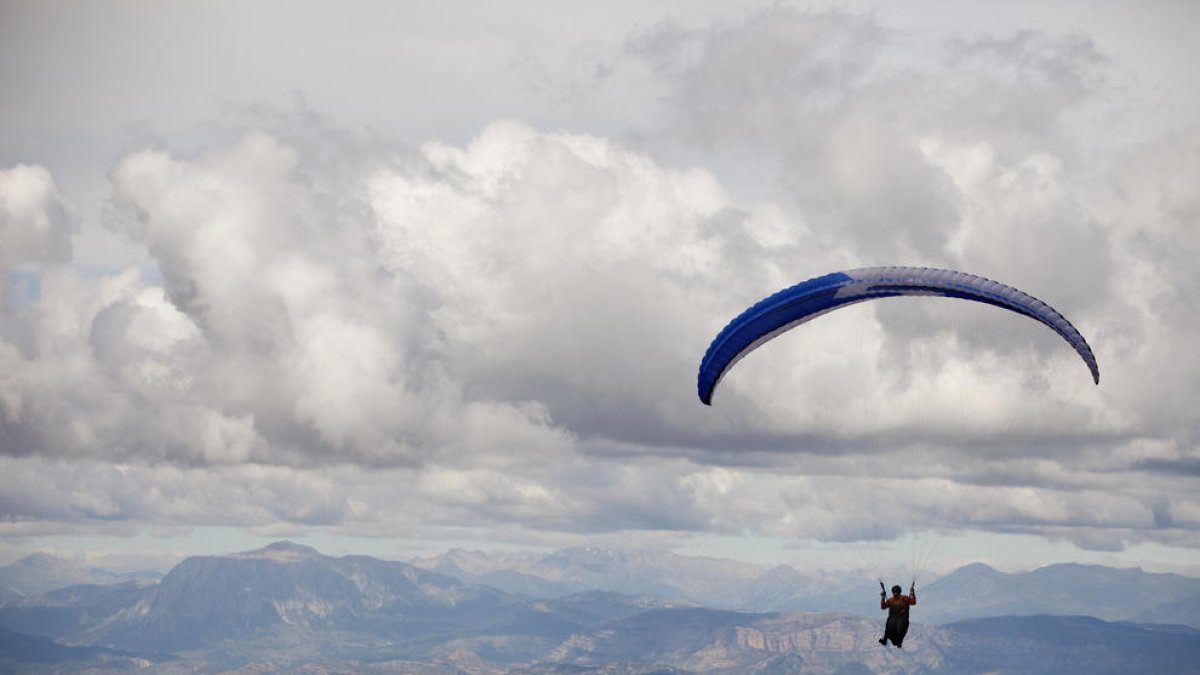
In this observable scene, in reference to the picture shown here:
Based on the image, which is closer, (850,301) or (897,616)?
(897,616)

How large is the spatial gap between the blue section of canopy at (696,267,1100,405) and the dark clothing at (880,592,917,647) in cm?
1507

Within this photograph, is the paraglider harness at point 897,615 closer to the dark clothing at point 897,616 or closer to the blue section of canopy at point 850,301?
the dark clothing at point 897,616

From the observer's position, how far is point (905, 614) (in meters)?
67.6

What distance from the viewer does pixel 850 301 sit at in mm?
72938

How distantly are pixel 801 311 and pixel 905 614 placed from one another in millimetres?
→ 17790

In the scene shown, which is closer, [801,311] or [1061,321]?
[1061,321]

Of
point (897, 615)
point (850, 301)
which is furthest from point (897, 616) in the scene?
point (850, 301)

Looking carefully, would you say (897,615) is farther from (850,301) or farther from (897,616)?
(850,301)

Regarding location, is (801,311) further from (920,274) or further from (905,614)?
(905,614)

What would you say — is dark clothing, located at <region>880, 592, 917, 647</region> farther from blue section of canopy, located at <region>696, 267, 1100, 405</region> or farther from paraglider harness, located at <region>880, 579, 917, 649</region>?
blue section of canopy, located at <region>696, 267, 1100, 405</region>

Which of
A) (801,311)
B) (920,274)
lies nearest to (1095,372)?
(920,274)

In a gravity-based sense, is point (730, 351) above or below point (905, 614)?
above

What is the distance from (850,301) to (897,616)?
18.0 m

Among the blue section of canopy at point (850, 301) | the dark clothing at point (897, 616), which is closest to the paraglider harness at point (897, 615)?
the dark clothing at point (897, 616)
